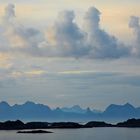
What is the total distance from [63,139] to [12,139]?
15246 millimetres

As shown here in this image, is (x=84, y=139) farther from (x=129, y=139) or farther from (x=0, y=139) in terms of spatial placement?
(x=0, y=139)

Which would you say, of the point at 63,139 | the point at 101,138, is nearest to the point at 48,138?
the point at 63,139

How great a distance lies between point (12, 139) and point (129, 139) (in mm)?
34807

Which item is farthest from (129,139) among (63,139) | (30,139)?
(30,139)

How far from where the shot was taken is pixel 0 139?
151 meters

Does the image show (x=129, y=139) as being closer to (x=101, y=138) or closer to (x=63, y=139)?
(x=101, y=138)

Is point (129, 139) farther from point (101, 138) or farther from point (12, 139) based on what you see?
point (12, 139)

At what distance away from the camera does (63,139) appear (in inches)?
5955

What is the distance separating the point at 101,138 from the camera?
15362cm

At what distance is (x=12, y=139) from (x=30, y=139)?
5497 millimetres

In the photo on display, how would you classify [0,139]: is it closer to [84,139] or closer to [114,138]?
[84,139]

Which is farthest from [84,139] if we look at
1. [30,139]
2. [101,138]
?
[30,139]

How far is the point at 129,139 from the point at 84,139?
13.7 m

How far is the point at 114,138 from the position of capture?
15400 centimetres
